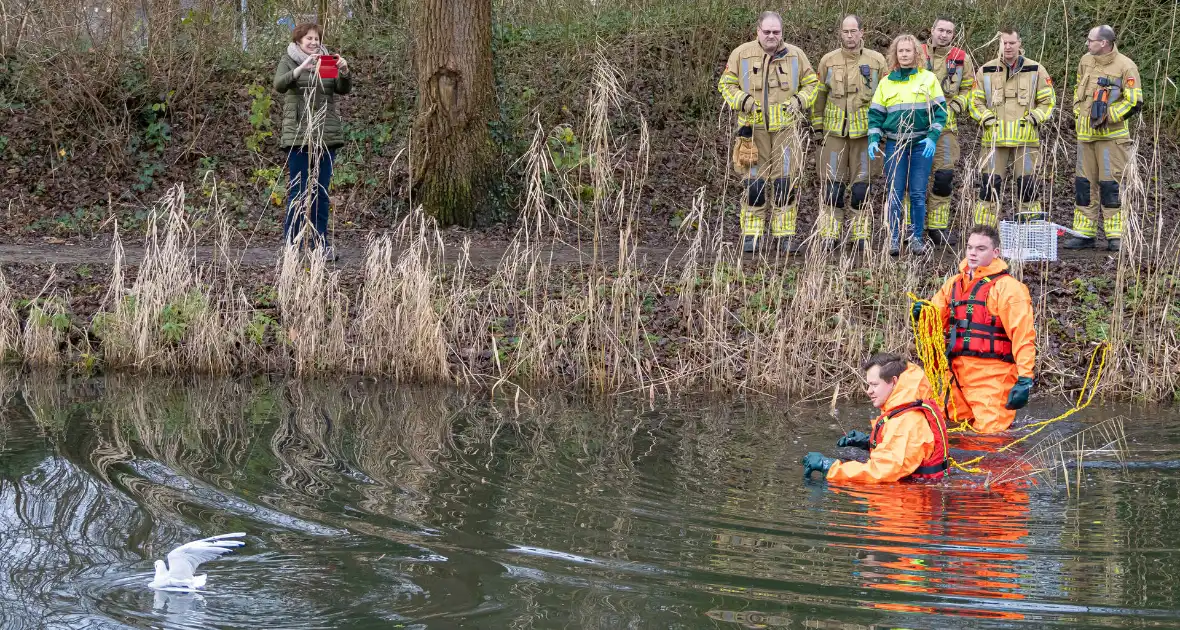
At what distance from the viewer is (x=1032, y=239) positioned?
34.4 ft

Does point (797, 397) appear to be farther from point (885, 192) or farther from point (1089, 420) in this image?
point (885, 192)

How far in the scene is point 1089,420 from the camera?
28.1ft

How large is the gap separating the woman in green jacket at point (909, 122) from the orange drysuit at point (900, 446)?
4.15 m

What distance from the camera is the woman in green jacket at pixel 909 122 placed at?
10.7 m

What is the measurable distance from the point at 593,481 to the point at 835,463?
49.4 inches

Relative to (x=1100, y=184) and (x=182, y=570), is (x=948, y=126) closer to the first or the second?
(x=1100, y=184)

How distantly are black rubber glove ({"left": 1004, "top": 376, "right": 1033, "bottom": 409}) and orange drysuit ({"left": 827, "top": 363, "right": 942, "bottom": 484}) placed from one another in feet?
3.33

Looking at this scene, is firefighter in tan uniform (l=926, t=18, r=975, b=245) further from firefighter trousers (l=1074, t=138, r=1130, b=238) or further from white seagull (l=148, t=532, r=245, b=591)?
white seagull (l=148, t=532, r=245, b=591)

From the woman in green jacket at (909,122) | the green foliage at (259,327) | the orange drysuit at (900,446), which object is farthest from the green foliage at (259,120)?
the orange drysuit at (900,446)

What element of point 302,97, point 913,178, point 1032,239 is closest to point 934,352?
point 1032,239

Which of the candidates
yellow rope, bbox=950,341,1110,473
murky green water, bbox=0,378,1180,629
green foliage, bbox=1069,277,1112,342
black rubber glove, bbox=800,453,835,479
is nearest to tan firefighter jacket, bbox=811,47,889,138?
green foliage, bbox=1069,277,1112,342

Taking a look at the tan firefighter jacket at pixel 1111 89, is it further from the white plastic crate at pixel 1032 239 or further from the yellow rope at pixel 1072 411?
the yellow rope at pixel 1072 411

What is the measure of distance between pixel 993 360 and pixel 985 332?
0.60 feet

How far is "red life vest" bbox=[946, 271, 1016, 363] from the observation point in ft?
25.7
